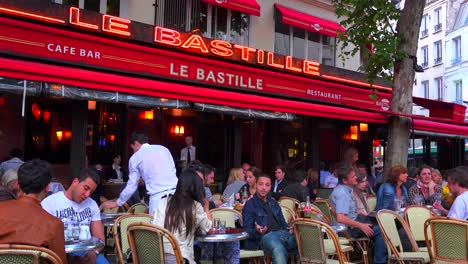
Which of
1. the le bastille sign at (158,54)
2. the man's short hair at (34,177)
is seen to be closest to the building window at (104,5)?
the le bastille sign at (158,54)

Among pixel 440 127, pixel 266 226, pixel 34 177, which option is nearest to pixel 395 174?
pixel 266 226

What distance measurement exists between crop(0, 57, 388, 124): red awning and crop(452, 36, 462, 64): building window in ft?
87.1

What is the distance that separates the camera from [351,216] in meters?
7.00

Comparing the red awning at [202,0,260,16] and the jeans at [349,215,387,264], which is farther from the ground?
the red awning at [202,0,260,16]

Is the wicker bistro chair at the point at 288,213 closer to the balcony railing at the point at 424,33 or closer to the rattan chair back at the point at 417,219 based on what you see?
the rattan chair back at the point at 417,219

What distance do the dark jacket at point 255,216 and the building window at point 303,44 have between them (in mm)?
8796

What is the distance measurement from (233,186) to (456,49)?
31511 mm

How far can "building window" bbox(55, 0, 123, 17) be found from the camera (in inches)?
411

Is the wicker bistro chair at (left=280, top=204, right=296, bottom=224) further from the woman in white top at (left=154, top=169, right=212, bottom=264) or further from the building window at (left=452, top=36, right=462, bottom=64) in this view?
the building window at (left=452, top=36, right=462, bottom=64)

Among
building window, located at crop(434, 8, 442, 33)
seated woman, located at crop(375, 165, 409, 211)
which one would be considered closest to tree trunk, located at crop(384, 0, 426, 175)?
seated woman, located at crop(375, 165, 409, 211)

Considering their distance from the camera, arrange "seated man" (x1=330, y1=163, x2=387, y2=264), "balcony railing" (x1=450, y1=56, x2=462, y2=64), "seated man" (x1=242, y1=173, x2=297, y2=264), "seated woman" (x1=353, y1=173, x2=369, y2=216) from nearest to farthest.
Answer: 1. "seated man" (x1=242, y1=173, x2=297, y2=264)
2. "seated man" (x1=330, y1=163, x2=387, y2=264)
3. "seated woman" (x1=353, y1=173, x2=369, y2=216)
4. "balcony railing" (x1=450, y1=56, x2=462, y2=64)

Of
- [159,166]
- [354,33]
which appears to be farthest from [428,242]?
[354,33]

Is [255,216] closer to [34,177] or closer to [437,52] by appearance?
[34,177]

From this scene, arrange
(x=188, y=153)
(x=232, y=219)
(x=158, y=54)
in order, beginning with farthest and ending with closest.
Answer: (x=188, y=153), (x=158, y=54), (x=232, y=219)
